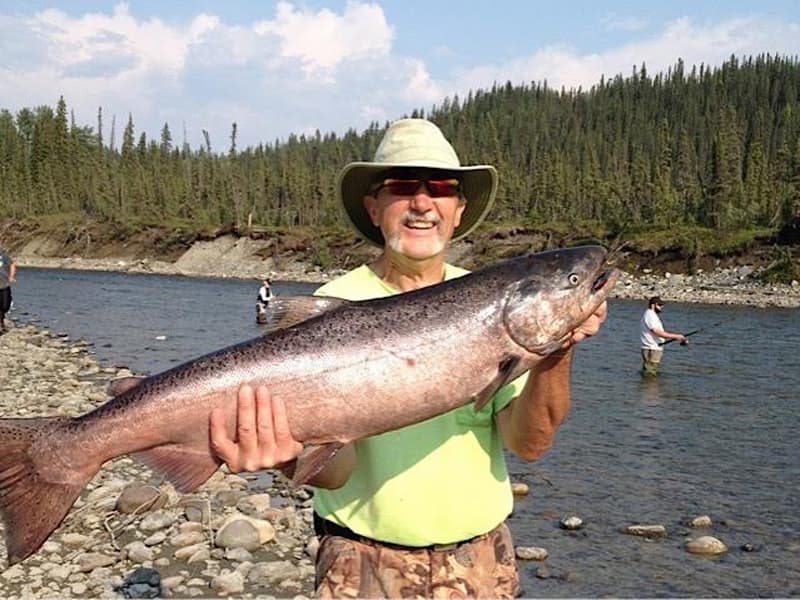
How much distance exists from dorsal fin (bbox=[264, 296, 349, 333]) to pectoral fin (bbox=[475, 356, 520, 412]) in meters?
0.69

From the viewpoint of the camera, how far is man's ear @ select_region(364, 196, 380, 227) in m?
3.78

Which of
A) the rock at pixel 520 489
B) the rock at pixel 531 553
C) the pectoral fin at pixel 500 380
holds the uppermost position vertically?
the pectoral fin at pixel 500 380

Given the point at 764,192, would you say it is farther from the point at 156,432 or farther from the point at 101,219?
the point at 156,432

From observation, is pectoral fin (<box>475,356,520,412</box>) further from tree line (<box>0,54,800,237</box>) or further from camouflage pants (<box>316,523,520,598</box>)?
tree line (<box>0,54,800,237</box>)

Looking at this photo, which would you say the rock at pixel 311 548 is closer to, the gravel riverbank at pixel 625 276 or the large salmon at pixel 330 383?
the large salmon at pixel 330 383

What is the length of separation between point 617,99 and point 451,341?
516ft

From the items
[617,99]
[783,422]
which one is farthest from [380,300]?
[617,99]

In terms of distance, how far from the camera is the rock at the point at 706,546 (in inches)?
340

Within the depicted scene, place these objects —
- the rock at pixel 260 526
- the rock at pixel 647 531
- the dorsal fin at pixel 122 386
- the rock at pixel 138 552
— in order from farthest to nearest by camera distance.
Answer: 1. the rock at pixel 647 531
2. the rock at pixel 260 526
3. the rock at pixel 138 552
4. the dorsal fin at pixel 122 386

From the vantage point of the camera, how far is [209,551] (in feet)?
24.7

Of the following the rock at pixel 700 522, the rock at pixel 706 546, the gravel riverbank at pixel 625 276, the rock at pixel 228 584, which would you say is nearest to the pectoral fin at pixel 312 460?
the rock at pixel 228 584

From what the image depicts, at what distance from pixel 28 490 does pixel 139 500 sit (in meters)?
5.59

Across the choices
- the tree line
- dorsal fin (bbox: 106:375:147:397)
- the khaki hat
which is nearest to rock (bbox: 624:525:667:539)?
the khaki hat

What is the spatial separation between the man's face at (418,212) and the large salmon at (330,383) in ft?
0.91
